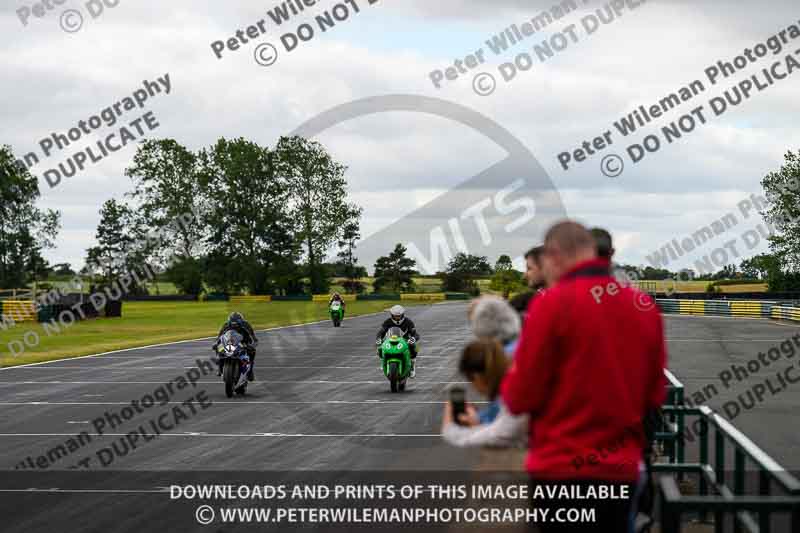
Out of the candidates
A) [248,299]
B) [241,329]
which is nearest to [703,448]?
[241,329]

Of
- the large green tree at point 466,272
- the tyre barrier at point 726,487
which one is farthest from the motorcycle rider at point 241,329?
the large green tree at point 466,272

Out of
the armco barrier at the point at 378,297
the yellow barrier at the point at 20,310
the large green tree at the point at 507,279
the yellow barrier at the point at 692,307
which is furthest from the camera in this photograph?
the armco barrier at the point at 378,297

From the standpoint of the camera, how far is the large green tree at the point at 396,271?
134 meters

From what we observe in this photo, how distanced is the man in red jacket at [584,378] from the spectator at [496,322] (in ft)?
0.85

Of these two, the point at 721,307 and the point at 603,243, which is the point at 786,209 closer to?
the point at 721,307

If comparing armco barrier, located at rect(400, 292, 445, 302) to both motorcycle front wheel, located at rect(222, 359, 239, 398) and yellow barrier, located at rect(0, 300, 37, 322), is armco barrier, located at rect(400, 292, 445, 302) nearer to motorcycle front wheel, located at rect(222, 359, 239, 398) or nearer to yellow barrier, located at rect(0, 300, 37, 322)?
yellow barrier, located at rect(0, 300, 37, 322)

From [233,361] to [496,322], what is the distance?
17576 millimetres

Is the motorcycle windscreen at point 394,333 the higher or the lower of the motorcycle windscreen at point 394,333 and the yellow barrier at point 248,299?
the lower

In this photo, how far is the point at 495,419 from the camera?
4.57 m

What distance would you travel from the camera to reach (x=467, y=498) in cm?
1055

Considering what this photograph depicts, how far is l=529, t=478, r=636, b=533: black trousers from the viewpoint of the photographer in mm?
4422

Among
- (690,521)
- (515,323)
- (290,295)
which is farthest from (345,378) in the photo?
(290,295)

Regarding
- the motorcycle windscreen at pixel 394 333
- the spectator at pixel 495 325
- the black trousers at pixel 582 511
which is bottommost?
the black trousers at pixel 582 511

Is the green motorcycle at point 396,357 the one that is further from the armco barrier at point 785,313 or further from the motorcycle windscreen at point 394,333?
the armco barrier at point 785,313
